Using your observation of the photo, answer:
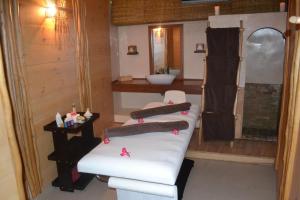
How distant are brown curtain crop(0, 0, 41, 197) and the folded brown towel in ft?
2.42

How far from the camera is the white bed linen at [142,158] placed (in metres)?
1.72

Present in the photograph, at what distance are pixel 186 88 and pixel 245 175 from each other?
144cm

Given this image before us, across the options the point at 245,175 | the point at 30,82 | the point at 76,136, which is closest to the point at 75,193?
the point at 76,136

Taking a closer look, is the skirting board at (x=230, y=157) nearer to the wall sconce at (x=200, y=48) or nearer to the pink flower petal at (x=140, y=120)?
the pink flower petal at (x=140, y=120)

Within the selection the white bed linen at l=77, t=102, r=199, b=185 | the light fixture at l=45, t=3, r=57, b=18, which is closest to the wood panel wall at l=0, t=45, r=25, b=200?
the white bed linen at l=77, t=102, r=199, b=185

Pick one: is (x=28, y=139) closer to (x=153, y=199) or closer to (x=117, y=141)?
(x=117, y=141)

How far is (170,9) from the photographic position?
374 cm

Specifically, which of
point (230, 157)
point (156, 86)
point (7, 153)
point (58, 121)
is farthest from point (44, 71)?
point (230, 157)

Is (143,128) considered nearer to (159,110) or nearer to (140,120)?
(140,120)

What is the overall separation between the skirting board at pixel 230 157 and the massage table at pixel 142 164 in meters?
1.09

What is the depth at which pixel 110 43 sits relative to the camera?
4164 mm

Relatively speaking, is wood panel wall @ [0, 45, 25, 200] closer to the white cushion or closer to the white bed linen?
the white bed linen

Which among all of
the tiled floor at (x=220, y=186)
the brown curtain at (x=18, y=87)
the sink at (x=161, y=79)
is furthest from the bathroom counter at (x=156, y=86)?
the brown curtain at (x=18, y=87)

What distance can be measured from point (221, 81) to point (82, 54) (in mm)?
1834
